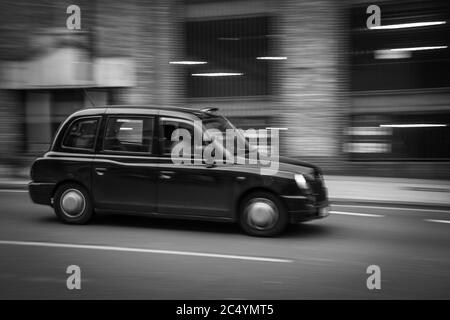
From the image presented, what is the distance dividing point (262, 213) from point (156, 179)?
155cm

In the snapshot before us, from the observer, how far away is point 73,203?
826 centimetres

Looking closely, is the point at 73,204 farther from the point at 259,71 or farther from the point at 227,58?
the point at 227,58

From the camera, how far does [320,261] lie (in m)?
6.27

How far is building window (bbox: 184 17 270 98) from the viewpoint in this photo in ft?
51.9

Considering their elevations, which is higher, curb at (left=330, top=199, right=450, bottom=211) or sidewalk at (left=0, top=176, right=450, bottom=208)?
sidewalk at (left=0, top=176, right=450, bottom=208)

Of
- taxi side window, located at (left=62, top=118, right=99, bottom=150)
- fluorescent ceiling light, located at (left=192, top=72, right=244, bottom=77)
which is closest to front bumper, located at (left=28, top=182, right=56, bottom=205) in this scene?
taxi side window, located at (left=62, top=118, right=99, bottom=150)

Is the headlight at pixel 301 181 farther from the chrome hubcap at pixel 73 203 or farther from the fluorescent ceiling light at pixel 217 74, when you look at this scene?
the fluorescent ceiling light at pixel 217 74

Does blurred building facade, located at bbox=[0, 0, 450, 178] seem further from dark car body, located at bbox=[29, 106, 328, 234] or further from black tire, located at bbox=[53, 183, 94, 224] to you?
black tire, located at bbox=[53, 183, 94, 224]

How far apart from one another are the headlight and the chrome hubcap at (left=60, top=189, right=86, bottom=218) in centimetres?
317

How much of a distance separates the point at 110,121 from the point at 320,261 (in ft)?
12.3

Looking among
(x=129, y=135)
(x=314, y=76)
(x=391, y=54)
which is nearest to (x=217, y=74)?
(x=314, y=76)

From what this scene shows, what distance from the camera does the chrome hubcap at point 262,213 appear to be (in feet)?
24.4
